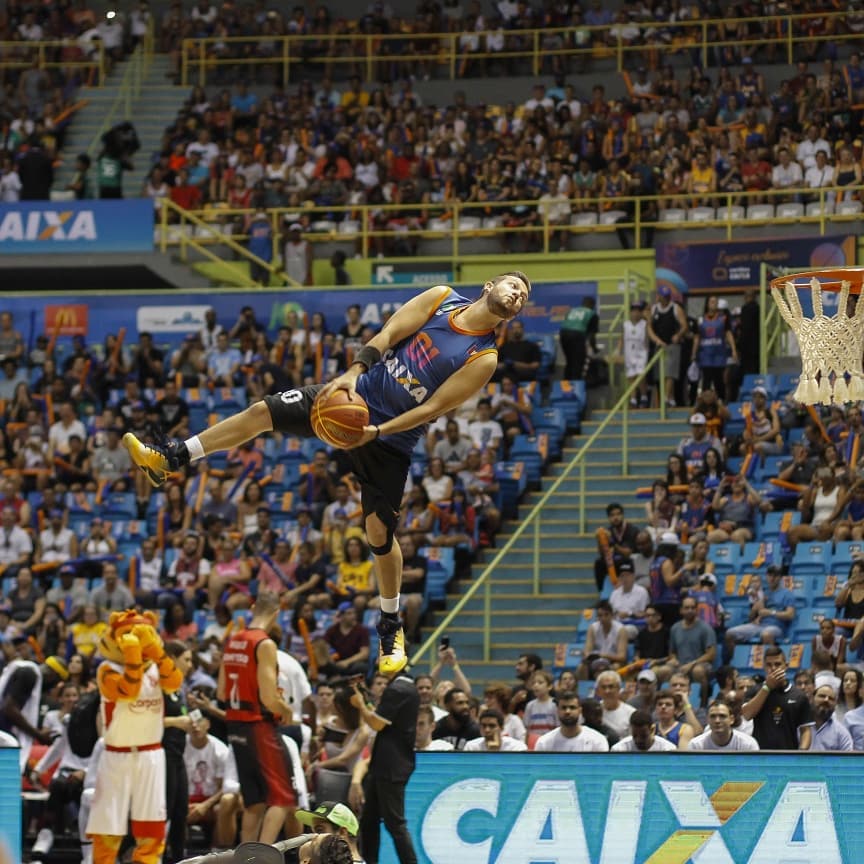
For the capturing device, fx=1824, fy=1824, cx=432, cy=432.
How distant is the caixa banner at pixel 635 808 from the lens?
42.7 feet

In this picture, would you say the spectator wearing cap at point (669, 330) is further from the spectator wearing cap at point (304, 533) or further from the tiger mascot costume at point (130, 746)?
the tiger mascot costume at point (130, 746)

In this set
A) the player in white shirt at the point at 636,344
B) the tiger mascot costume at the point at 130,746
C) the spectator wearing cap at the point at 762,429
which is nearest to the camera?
the tiger mascot costume at the point at 130,746

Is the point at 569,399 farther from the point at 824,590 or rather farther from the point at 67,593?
the point at 67,593

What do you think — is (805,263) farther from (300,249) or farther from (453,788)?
(453,788)

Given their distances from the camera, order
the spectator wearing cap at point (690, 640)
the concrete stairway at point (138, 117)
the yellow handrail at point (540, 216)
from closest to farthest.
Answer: the spectator wearing cap at point (690, 640) < the yellow handrail at point (540, 216) < the concrete stairway at point (138, 117)

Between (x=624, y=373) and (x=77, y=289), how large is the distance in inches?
426

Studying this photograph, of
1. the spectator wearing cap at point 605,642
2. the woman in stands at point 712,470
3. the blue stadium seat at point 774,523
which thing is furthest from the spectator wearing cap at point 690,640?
the woman in stands at point 712,470

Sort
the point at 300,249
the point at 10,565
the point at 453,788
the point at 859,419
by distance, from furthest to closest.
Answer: the point at 300,249, the point at 10,565, the point at 859,419, the point at 453,788

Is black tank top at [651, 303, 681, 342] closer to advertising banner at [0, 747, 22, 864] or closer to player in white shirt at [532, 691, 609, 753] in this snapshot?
player in white shirt at [532, 691, 609, 753]

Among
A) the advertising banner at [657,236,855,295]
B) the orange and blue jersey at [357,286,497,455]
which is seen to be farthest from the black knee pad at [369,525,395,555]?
the advertising banner at [657,236,855,295]

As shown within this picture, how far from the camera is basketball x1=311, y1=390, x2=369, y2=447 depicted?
9805mm

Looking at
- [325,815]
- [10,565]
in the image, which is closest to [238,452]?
[10,565]

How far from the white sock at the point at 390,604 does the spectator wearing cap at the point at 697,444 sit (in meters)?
10.8

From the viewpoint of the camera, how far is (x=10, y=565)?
2322 centimetres
